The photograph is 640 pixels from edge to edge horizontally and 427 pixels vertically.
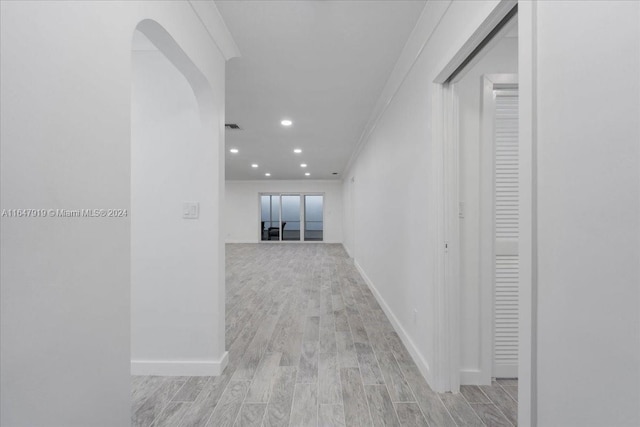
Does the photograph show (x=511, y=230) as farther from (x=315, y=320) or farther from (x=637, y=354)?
(x=315, y=320)

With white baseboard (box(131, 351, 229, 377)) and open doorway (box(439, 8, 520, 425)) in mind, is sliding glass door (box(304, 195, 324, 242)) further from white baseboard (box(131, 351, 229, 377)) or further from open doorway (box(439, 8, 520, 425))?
open doorway (box(439, 8, 520, 425))

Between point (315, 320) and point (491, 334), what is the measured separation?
5.91 feet

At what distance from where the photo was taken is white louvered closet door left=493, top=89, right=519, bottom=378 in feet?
7.14

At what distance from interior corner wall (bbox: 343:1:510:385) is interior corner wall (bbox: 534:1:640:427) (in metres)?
0.59

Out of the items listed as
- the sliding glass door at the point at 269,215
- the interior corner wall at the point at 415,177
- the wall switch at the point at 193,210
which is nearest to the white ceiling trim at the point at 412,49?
the interior corner wall at the point at 415,177

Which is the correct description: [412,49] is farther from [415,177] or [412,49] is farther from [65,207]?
[65,207]

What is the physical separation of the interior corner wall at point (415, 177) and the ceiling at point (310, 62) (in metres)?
0.23

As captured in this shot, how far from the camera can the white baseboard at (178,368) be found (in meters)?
2.19

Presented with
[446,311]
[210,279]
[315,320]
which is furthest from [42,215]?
[315,320]

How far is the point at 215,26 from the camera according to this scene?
6.88 feet

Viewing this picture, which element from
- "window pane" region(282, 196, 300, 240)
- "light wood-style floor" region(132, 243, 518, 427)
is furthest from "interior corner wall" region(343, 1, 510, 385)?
"window pane" region(282, 196, 300, 240)

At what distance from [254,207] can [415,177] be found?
9938 mm

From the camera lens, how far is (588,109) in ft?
2.77

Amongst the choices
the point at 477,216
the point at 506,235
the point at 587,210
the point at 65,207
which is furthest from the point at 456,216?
the point at 65,207
